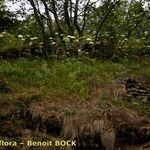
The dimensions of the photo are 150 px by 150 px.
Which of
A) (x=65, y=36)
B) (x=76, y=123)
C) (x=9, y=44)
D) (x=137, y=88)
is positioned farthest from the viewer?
(x=65, y=36)

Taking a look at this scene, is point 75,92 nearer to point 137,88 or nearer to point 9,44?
point 137,88

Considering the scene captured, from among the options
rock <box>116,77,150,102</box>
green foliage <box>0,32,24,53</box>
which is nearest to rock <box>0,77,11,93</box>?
rock <box>116,77,150,102</box>

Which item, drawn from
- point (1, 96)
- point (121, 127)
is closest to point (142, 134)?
point (121, 127)

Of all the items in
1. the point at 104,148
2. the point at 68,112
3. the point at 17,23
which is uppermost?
the point at 17,23

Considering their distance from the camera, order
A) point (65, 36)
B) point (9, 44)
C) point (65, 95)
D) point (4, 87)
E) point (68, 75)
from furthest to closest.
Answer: point (65, 36) → point (9, 44) → point (68, 75) → point (4, 87) → point (65, 95)

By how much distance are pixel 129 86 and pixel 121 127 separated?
205 centimetres

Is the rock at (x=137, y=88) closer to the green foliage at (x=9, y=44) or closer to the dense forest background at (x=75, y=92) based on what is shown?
the dense forest background at (x=75, y=92)

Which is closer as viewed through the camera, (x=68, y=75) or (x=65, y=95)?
(x=65, y=95)

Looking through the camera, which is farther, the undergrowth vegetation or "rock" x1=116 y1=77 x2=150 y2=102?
"rock" x1=116 y1=77 x2=150 y2=102

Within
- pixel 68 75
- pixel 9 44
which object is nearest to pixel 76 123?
pixel 68 75

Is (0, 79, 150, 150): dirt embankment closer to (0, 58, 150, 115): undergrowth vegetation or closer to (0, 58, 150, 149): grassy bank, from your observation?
(0, 58, 150, 149): grassy bank

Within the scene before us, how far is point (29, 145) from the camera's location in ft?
24.5

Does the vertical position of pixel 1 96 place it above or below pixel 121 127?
above

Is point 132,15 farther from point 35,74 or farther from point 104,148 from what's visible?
point 104,148
